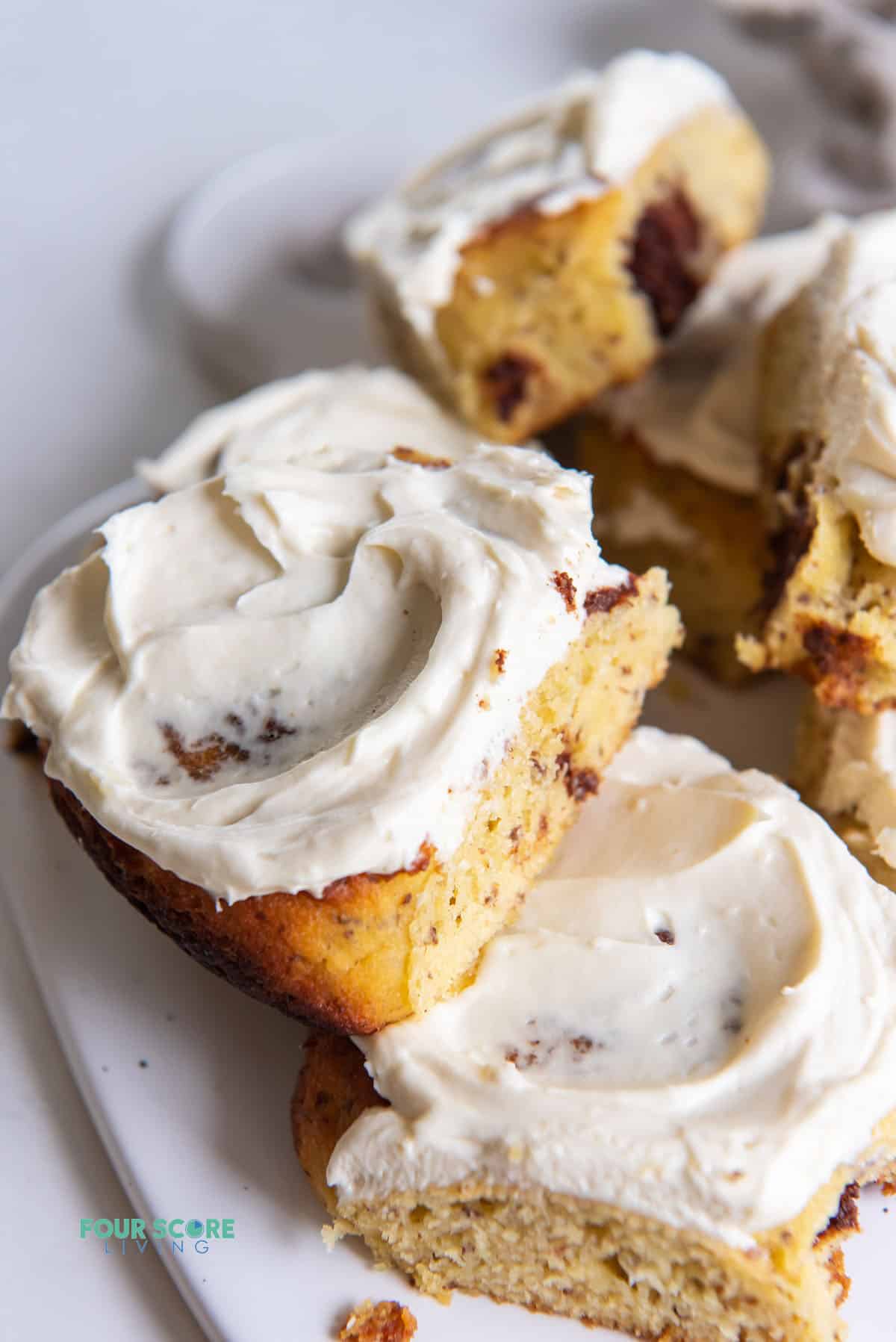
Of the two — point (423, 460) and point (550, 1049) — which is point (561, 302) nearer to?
point (423, 460)

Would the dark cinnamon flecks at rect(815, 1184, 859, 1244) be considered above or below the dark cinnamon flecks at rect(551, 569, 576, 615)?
below

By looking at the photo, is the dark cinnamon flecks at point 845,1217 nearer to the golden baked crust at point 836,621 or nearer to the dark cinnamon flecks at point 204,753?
the golden baked crust at point 836,621

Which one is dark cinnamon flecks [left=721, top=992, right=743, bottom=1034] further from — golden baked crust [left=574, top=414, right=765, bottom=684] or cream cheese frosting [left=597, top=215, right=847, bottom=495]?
cream cheese frosting [left=597, top=215, right=847, bottom=495]

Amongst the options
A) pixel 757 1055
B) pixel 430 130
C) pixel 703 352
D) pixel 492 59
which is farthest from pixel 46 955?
pixel 492 59

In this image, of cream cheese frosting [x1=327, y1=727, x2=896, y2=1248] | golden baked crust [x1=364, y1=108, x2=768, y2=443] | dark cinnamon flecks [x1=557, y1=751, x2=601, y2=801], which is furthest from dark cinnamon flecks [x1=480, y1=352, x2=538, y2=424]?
cream cheese frosting [x1=327, y1=727, x2=896, y2=1248]

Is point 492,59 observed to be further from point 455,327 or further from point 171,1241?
point 171,1241

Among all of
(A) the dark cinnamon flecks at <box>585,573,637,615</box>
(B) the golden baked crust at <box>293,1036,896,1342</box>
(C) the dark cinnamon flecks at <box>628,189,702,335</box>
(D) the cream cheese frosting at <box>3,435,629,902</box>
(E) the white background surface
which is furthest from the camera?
(E) the white background surface

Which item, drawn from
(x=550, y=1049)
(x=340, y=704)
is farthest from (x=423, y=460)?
(x=550, y=1049)
